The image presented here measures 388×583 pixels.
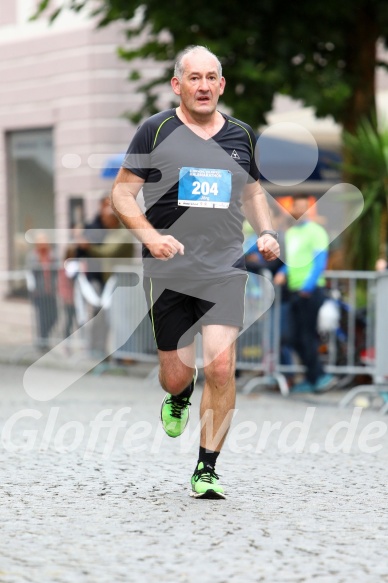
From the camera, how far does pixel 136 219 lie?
239 inches

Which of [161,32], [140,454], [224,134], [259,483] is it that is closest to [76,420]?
[140,454]

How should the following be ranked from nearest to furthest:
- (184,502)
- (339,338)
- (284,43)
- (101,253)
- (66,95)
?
(184,502), (339,338), (284,43), (101,253), (66,95)

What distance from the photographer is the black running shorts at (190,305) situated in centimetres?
623

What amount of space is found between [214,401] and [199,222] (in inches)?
31.3

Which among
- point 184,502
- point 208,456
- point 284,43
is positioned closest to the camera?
point 184,502

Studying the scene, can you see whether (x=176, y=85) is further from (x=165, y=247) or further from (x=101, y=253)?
(x=101, y=253)

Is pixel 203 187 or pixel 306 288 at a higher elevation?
pixel 203 187

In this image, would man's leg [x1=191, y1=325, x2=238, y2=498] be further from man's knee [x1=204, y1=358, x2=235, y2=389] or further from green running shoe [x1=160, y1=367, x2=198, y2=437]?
green running shoe [x1=160, y1=367, x2=198, y2=437]

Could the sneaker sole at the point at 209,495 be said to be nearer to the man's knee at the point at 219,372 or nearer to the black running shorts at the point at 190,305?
the man's knee at the point at 219,372

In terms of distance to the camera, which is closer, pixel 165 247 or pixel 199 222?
pixel 165 247

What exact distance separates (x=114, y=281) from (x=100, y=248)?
0.99 meters

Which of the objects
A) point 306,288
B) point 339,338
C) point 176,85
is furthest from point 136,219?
point 339,338

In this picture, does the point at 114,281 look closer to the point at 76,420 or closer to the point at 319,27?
the point at 319,27

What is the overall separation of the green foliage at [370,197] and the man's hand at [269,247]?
20.7 feet
